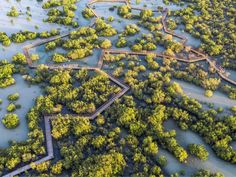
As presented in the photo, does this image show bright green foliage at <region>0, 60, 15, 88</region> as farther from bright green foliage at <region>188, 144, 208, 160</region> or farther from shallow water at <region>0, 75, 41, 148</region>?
bright green foliage at <region>188, 144, 208, 160</region>

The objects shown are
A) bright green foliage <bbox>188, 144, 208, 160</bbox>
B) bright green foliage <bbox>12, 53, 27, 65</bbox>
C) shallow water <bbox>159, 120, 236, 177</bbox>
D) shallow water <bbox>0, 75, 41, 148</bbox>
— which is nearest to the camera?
shallow water <bbox>159, 120, 236, 177</bbox>

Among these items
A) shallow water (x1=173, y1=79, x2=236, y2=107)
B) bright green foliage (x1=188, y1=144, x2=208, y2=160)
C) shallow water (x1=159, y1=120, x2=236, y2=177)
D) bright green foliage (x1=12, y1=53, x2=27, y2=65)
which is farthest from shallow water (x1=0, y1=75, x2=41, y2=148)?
shallow water (x1=173, y1=79, x2=236, y2=107)

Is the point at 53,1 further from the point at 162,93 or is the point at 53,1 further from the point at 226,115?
the point at 226,115

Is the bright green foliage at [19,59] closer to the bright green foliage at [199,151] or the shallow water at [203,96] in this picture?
the shallow water at [203,96]

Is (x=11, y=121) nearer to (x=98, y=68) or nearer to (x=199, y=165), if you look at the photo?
(x=98, y=68)

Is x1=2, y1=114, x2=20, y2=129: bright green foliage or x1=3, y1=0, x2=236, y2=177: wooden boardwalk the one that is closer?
x1=3, y1=0, x2=236, y2=177: wooden boardwalk

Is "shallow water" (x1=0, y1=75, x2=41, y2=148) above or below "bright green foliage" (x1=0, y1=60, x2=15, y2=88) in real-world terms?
below

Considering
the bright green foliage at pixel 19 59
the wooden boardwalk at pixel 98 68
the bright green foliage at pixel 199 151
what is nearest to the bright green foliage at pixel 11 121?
the wooden boardwalk at pixel 98 68

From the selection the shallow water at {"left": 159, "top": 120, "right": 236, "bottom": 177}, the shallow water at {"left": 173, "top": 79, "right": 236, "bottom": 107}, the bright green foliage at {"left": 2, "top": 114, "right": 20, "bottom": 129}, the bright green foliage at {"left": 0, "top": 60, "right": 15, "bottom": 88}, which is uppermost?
the bright green foliage at {"left": 0, "top": 60, "right": 15, "bottom": 88}

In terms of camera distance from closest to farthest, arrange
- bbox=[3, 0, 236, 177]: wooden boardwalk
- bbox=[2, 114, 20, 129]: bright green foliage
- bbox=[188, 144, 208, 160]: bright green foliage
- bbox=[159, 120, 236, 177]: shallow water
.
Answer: bbox=[3, 0, 236, 177]: wooden boardwalk
bbox=[159, 120, 236, 177]: shallow water
bbox=[188, 144, 208, 160]: bright green foliage
bbox=[2, 114, 20, 129]: bright green foliage
